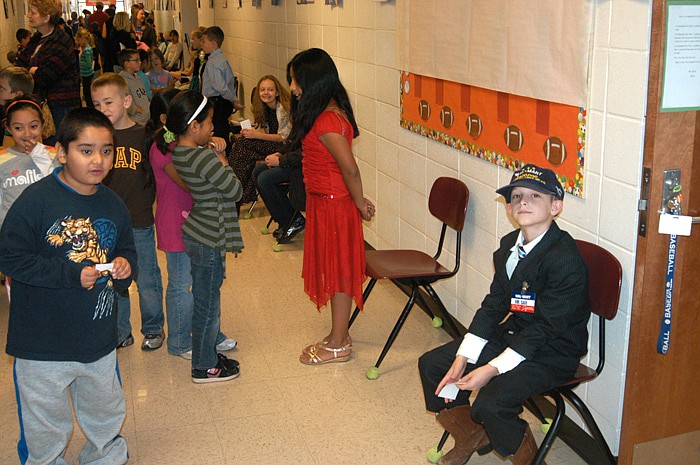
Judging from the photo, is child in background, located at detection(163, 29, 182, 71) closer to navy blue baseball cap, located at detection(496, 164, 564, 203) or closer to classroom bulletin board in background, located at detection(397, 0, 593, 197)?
classroom bulletin board in background, located at detection(397, 0, 593, 197)

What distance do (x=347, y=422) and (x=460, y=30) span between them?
1.77m

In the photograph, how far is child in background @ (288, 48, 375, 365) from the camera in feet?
10.7

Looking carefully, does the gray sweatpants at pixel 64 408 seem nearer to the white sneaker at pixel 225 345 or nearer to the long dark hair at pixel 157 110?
the white sneaker at pixel 225 345

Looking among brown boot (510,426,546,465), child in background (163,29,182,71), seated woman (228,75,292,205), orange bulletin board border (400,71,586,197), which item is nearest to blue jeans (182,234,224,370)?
orange bulletin board border (400,71,586,197)

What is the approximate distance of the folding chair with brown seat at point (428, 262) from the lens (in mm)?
3402

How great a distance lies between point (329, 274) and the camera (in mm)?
3492

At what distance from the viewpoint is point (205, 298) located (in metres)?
3.28

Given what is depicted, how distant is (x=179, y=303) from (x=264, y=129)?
2.54 m

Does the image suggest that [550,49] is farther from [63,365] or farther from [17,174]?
[17,174]

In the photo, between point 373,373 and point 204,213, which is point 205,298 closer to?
point 204,213

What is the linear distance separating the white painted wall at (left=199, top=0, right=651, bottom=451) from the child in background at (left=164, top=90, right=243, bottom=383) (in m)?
1.12

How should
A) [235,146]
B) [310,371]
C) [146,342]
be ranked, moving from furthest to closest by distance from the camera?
[235,146] < [146,342] < [310,371]

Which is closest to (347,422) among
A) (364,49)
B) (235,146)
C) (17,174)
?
(17,174)

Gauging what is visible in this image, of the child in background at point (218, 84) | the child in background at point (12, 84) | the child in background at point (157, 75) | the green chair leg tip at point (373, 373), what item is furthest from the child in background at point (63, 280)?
the child in background at point (157, 75)
